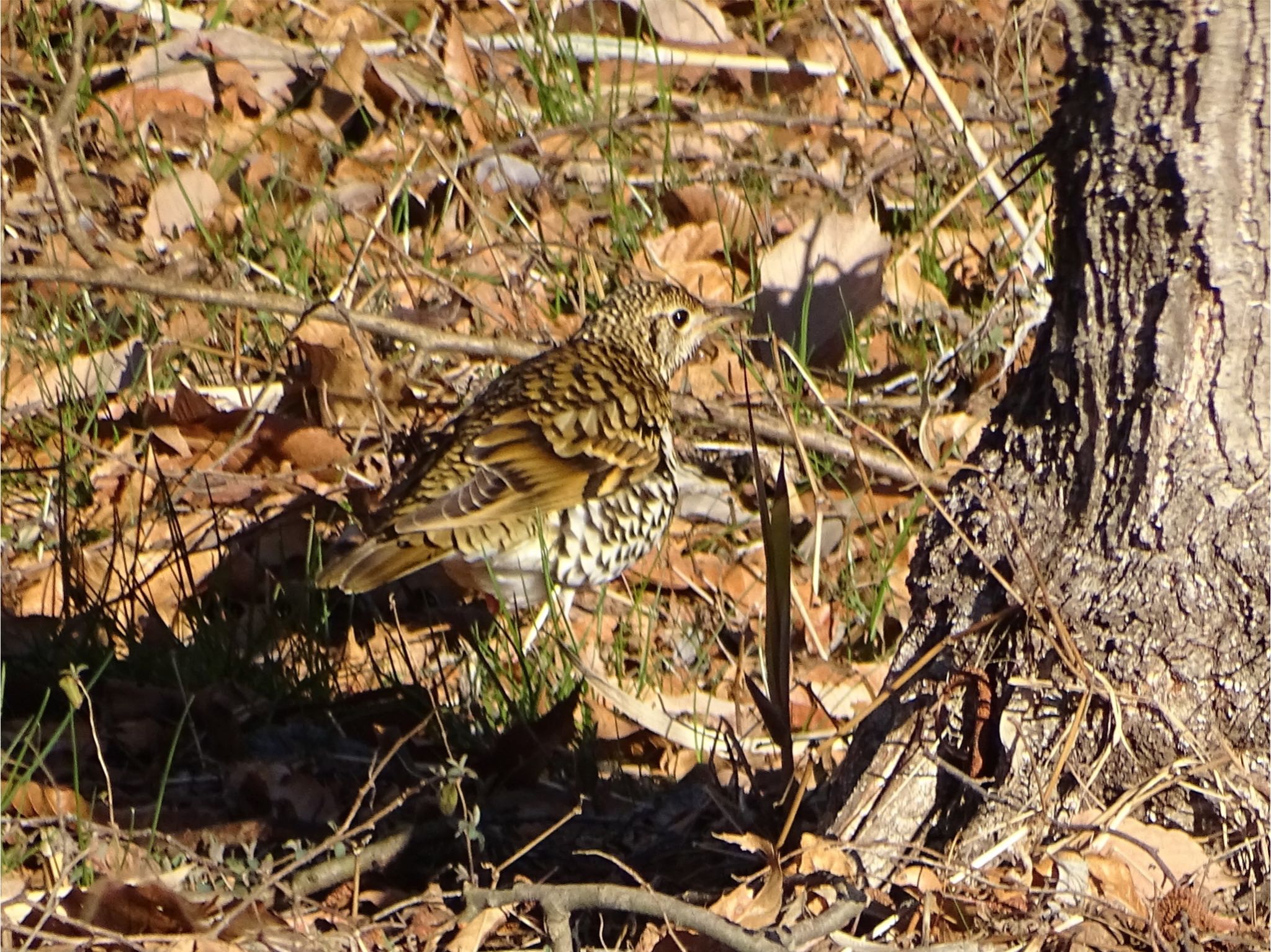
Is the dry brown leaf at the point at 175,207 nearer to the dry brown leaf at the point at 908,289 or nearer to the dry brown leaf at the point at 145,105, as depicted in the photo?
the dry brown leaf at the point at 145,105

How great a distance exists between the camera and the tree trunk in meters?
2.51

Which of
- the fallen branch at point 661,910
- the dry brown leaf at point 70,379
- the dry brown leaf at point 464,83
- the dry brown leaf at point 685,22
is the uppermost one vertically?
the dry brown leaf at point 685,22

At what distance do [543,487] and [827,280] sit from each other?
132 centimetres

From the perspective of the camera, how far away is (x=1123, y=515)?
108 inches

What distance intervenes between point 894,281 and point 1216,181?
3239mm

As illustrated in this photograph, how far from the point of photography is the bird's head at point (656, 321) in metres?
5.41

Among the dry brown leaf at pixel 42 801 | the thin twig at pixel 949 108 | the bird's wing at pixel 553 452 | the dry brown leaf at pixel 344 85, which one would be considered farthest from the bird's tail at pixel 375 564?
the dry brown leaf at pixel 344 85

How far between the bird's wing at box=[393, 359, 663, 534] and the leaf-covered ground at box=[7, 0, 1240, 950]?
1.10 ft

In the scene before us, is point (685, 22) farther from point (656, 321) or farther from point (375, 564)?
point (375, 564)

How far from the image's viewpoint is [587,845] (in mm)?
3355

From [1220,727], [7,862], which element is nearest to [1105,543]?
[1220,727]

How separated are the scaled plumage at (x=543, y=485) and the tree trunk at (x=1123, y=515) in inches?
71.7

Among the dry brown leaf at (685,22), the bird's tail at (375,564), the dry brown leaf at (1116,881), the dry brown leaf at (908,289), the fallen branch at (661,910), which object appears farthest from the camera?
the dry brown leaf at (685,22)

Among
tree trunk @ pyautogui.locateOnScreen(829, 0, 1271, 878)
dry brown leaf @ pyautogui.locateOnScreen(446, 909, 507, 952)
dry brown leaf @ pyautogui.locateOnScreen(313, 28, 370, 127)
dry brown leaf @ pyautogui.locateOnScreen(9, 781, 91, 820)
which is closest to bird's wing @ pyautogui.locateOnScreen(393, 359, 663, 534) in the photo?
dry brown leaf @ pyautogui.locateOnScreen(9, 781, 91, 820)
